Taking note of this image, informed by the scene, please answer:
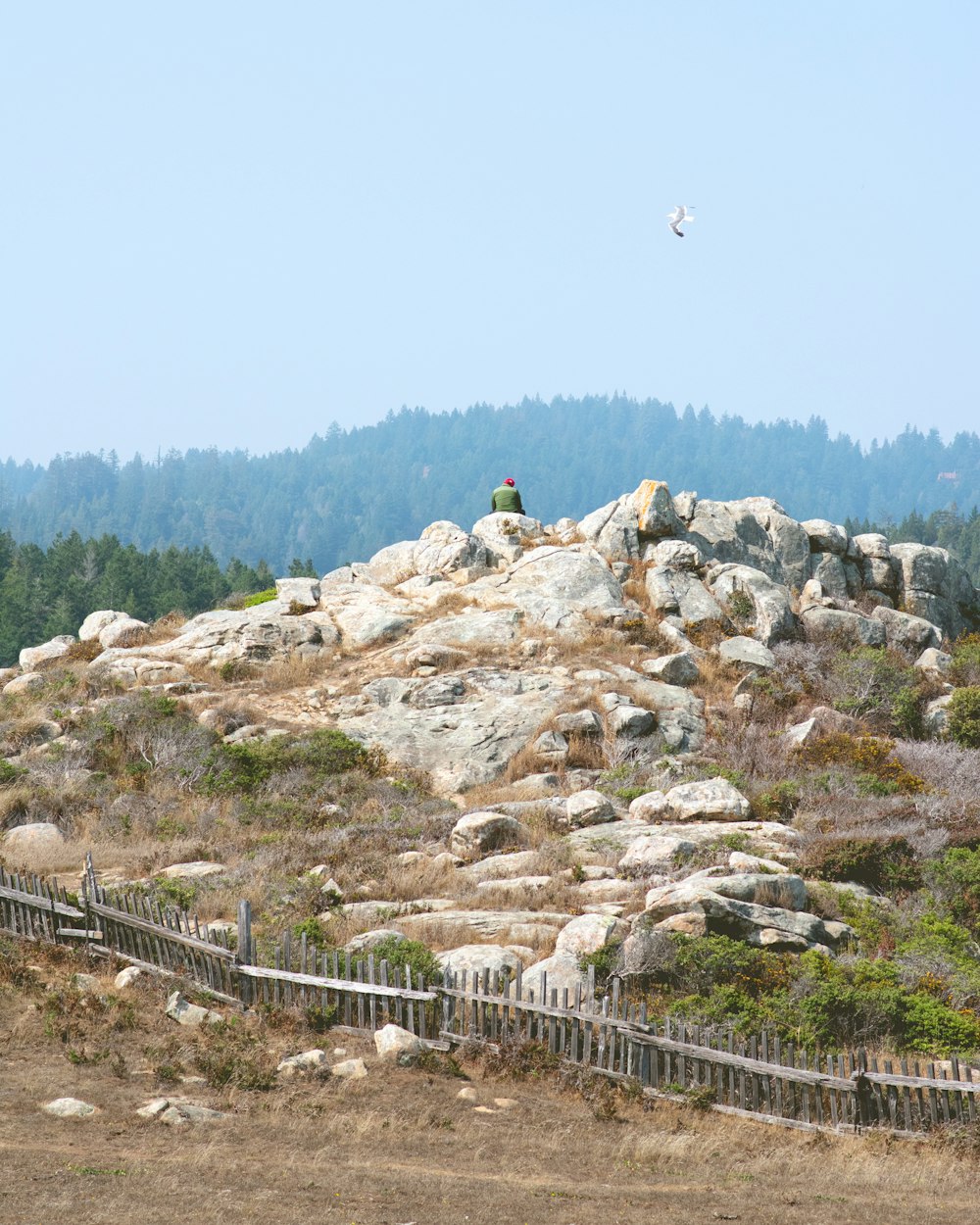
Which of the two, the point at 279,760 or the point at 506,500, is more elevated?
the point at 506,500

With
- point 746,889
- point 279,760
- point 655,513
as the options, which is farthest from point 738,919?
point 655,513

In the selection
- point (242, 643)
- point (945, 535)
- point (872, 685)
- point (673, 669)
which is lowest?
point (872, 685)

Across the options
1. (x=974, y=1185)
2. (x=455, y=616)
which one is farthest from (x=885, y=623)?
(x=974, y=1185)

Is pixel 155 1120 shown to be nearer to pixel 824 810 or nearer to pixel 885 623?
pixel 824 810

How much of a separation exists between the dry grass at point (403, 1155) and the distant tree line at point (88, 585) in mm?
66044

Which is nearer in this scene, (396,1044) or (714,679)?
(396,1044)

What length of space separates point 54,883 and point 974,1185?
36.6 feet

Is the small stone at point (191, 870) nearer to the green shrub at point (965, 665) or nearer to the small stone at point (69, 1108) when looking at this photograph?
the small stone at point (69, 1108)

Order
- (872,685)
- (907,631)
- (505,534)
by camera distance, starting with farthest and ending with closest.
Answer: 1. (505,534)
2. (907,631)
3. (872,685)

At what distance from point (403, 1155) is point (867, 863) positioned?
9.65m

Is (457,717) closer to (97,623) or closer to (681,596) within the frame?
(681,596)

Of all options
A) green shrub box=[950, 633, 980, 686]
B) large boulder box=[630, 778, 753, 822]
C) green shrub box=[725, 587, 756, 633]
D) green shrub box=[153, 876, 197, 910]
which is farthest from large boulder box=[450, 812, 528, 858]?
green shrub box=[950, 633, 980, 686]

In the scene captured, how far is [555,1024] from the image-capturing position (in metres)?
12.3

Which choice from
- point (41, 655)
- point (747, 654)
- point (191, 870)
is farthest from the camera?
point (41, 655)
